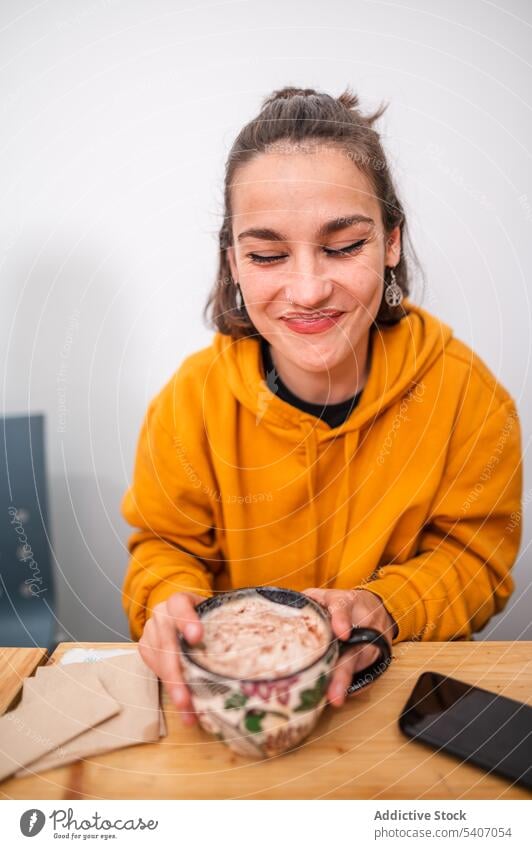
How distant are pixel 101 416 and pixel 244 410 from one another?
117 mm

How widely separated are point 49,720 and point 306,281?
0.96 feet

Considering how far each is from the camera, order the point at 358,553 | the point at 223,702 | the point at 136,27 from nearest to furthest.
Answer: the point at 223,702 < the point at 136,27 < the point at 358,553

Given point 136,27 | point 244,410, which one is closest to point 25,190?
point 136,27

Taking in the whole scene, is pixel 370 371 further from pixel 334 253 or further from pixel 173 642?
pixel 173 642

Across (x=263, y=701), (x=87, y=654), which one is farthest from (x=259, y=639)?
(x=87, y=654)

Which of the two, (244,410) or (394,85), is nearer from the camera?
(394,85)

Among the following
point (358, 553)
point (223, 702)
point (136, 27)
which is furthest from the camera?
point (358, 553)

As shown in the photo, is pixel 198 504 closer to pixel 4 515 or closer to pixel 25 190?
pixel 4 515

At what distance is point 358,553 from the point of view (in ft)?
1.62

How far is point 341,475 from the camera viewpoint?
507 mm

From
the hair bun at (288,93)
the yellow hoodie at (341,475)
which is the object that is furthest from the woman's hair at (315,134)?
the yellow hoodie at (341,475)

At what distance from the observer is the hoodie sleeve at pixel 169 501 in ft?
1.55

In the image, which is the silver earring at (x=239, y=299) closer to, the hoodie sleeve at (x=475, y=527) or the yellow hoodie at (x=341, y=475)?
the yellow hoodie at (x=341, y=475)
